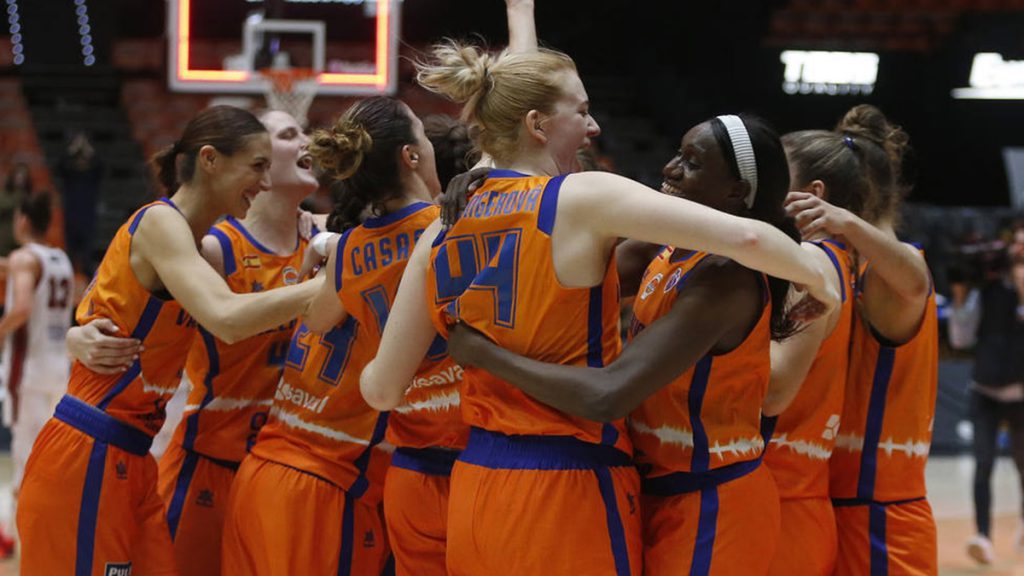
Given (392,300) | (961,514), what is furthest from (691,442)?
(961,514)

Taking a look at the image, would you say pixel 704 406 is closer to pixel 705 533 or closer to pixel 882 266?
pixel 705 533

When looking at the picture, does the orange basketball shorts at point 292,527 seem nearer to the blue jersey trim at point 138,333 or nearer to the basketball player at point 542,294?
the blue jersey trim at point 138,333

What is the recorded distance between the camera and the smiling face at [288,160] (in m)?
3.74

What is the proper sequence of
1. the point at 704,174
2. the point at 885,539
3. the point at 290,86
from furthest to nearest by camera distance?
the point at 290,86 < the point at 885,539 < the point at 704,174

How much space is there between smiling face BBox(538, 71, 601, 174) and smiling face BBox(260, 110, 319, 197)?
1.37 meters

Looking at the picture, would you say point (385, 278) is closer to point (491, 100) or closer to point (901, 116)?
point (491, 100)

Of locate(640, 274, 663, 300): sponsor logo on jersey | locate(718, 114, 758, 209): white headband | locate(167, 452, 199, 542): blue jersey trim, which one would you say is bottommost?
locate(167, 452, 199, 542): blue jersey trim

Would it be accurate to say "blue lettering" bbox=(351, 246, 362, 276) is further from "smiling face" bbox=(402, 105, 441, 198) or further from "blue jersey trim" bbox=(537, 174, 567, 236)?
"blue jersey trim" bbox=(537, 174, 567, 236)

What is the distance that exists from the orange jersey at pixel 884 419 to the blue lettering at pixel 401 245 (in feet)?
3.91

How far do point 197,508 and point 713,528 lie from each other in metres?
1.75

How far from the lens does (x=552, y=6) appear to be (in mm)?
16469

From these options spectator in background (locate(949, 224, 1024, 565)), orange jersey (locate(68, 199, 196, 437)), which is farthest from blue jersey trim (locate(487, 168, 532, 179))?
spectator in background (locate(949, 224, 1024, 565))

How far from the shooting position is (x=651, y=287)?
2.55 metres

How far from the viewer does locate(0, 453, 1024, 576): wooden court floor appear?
6.89 m
